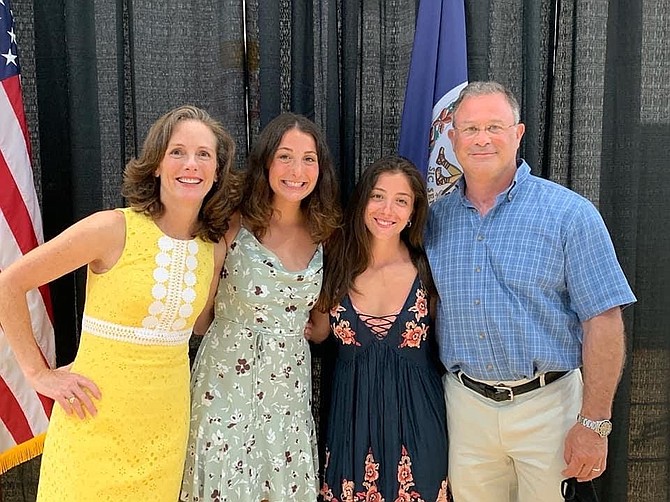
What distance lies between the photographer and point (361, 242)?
213 cm

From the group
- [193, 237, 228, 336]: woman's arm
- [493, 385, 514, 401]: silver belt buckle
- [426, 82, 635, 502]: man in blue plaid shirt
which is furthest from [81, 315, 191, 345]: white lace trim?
[493, 385, 514, 401]: silver belt buckle

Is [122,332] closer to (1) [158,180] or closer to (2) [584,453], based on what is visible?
(1) [158,180]

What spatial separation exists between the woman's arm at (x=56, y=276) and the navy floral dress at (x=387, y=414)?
0.73 m

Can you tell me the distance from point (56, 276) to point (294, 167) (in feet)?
2.37

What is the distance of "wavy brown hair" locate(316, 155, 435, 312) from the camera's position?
2.11 m

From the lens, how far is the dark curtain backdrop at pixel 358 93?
235cm

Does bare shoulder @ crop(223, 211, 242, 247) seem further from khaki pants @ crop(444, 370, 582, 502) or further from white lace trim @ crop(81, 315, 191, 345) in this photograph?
khaki pants @ crop(444, 370, 582, 502)

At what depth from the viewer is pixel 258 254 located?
2.00 metres

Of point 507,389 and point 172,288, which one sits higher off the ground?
point 172,288

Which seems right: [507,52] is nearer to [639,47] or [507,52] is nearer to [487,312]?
[639,47]

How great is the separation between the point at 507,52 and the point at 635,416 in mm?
1451

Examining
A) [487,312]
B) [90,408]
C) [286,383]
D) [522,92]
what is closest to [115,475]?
[90,408]

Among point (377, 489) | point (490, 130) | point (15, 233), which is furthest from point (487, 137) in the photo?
point (15, 233)

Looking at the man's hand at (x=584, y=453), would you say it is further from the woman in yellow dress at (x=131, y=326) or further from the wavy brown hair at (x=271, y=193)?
the woman in yellow dress at (x=131, y=326)
